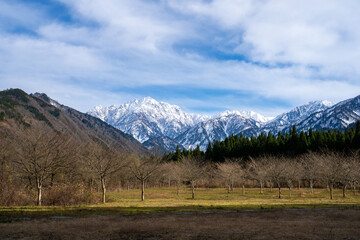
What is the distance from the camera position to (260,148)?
4382 inches

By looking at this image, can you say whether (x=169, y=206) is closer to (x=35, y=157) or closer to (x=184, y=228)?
(x=184, y=228)

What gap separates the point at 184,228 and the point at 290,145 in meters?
95.6

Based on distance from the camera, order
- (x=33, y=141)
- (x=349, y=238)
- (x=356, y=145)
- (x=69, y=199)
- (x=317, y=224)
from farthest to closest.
Answer: (x=356, y=145), (x=33, y=141), (x=69, y=199), (x=317, y=224), (x=349, y=238)

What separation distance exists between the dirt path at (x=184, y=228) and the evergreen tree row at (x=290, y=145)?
7152 centimetres

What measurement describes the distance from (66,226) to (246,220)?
13.7 meters

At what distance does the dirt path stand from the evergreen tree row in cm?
7152

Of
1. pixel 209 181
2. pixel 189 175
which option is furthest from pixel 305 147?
pixel 189 175

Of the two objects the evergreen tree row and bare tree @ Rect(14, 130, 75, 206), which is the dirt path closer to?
bare tree @ Rect(14, 130, 75, 206)

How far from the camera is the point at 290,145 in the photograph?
106 meters

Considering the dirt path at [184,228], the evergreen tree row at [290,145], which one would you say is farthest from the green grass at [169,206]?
the evergreen tree row at [290,145]

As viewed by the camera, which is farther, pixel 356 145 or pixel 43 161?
pixel 356 145

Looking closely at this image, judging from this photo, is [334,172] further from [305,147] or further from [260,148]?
[260,148]

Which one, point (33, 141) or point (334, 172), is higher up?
point (33, 141)

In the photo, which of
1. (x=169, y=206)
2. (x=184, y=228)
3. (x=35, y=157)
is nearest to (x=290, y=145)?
(x=169, y=206)
